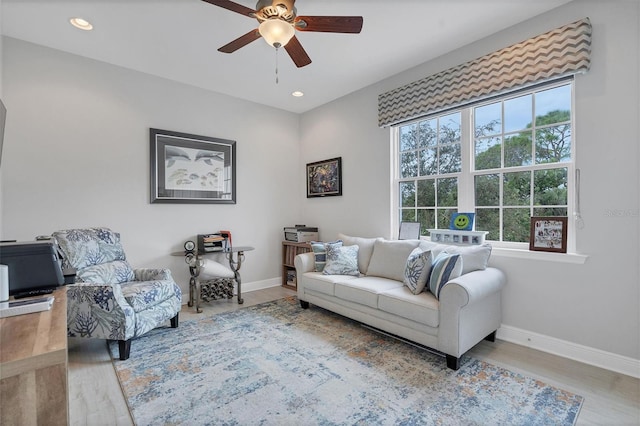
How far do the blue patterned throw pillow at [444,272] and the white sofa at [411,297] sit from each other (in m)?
0.05

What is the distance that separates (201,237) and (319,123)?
8.01 ft

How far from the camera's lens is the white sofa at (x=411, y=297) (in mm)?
2260

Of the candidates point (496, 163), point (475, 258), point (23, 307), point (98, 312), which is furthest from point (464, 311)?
point (98, 312)

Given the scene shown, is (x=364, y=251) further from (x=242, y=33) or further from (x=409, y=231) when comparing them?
(x=242, y=33)

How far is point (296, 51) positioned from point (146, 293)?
239 cm

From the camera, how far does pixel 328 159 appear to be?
4625 mm

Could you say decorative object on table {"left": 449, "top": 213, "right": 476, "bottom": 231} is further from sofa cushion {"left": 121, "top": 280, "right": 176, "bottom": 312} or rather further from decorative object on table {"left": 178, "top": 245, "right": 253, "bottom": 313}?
sofa cushion {"left": 121, "top": 280, "right": 176, "bottom": 312}

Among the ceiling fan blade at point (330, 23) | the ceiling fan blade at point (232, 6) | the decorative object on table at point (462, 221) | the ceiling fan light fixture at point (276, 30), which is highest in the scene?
the ceiling fan blade at point (232, 6)

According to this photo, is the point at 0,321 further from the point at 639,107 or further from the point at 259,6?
the point at 639,107

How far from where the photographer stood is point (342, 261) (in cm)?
344

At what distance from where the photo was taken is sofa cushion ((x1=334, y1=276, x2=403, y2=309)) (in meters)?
2.79

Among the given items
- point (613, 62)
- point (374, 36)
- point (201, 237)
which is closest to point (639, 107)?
point (613, 62)

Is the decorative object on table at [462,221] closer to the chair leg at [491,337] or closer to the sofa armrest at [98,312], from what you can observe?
the chair leg at [491,337]

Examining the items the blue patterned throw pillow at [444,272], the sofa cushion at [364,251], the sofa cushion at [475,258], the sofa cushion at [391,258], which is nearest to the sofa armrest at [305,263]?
the sofa cushion at [364,251]
